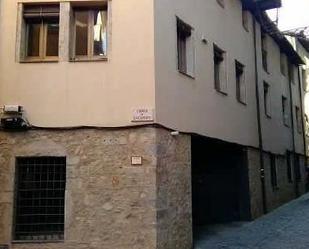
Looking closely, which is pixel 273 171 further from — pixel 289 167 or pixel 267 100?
pixel 289 167

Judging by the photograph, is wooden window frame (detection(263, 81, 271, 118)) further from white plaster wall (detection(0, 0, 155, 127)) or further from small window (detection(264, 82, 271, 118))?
white plaster wall (detection(0, 0, 155, 127))

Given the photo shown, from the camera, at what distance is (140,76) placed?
9.98 m

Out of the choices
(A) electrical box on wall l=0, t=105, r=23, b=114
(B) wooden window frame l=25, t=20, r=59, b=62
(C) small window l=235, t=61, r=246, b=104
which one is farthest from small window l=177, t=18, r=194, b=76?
(A) electrical box on wall l=0, t=105, r=23, b=114

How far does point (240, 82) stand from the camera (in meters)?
15.9

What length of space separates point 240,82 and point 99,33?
22.7 feet

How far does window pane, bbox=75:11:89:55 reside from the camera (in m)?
10.4

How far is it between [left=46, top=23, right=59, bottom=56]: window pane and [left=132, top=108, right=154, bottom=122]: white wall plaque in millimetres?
2284

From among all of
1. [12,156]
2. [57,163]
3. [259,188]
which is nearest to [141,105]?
[57,163]

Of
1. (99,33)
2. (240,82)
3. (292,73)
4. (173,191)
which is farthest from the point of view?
(292,73)

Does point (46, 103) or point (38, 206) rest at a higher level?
point (46, 103)

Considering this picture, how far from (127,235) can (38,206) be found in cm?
199

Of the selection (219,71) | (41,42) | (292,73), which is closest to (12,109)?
(41,42)

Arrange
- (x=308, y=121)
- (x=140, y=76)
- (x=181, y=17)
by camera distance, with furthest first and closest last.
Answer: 1. (x=308, y=121)
2. (x=181, y=17)
3. (x=140, y=76)

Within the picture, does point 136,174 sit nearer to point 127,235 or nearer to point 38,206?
point 127,235
